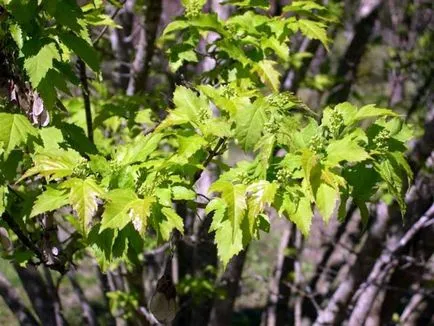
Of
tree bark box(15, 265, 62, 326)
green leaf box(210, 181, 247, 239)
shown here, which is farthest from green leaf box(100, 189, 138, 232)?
tree bark box(15, 265, 62, 326)

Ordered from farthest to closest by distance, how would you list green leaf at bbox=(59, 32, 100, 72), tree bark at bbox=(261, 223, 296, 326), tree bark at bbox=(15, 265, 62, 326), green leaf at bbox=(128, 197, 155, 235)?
tree bark at bbox=(261, 223, 296, 326) → tree bark at bbox=(15, 265, 62, 326) → green leaf at bbox=(59, 32, 100, 72) → green leaf at bbox=(128, 197, 155, 235)

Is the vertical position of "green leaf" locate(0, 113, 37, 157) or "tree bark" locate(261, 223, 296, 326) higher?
"green leaf" locate(0, 113, 37, 157)

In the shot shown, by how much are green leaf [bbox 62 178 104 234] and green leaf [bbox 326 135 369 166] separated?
722mm

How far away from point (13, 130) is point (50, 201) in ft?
0.91

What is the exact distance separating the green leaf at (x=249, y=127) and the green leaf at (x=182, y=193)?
0.82 feet

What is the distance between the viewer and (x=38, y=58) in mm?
2020

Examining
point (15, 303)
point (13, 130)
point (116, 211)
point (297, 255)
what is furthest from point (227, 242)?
point (297, 255)

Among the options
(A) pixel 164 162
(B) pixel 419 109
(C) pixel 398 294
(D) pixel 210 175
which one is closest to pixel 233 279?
(D) pixel 210 175

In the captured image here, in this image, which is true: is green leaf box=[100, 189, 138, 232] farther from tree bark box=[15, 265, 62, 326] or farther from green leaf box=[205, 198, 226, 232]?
tree bark box=[15, 265, 62, 326]

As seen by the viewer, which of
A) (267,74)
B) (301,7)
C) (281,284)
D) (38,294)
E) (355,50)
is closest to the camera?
(267,74)

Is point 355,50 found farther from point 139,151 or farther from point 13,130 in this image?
point 13,130

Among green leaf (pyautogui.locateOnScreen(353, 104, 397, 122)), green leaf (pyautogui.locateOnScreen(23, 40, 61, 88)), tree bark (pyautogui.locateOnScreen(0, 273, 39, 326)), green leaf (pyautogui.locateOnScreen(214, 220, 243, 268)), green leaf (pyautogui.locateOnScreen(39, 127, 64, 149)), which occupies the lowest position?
tree bark (pyautogui.locateOnScreen(0, 273, 39, 326))

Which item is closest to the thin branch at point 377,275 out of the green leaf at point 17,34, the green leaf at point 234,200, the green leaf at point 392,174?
the green leaf at point 392,174

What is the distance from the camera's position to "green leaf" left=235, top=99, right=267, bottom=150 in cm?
184
